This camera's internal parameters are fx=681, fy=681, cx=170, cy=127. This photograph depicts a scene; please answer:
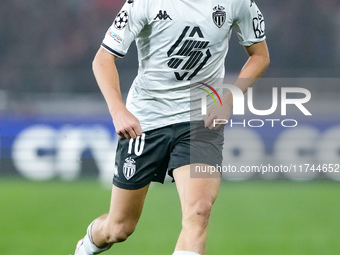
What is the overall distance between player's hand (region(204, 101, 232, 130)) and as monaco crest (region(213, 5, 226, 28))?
1.77ft

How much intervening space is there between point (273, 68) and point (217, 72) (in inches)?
292

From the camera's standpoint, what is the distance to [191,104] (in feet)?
13.5

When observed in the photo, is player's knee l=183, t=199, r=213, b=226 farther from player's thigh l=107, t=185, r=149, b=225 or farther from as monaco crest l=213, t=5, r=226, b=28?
as monaco crest l=213, t=5, r=226, b=28

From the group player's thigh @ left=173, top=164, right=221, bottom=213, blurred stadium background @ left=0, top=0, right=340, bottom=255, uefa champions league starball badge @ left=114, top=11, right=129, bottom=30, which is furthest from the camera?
blurred stadium background @ left=0, top=0, right=340, bottom=255

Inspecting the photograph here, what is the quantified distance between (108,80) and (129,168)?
2.22 ft

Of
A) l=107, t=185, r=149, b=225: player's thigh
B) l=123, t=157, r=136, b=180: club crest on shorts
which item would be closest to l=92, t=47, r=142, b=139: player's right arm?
l=123, t=157, r=136, b=180: club crest on shorts

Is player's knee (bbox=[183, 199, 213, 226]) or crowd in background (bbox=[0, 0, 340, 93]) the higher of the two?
crowd in background (bbox=[0, 0, 340, 93])

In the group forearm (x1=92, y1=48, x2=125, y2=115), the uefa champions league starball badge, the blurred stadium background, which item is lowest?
the blurred stadium background

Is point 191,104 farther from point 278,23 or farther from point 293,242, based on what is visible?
point 278,23

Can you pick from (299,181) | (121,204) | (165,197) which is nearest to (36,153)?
(165,197)

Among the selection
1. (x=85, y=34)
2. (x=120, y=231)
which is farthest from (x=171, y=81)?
(x=85, y=34)

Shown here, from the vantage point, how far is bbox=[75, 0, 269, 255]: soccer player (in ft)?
12.6

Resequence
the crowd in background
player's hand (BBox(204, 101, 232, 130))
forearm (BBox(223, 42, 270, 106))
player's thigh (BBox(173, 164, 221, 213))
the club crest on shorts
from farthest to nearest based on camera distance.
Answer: the crowd in background
the club crest on shorts
forearm (BBox(223, 42, 270, 106))
player's hand (BBox(204, 101, 232, 130))
player's thigh (BBox(173, 164, 221, 213))

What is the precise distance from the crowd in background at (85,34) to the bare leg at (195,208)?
778 cm
